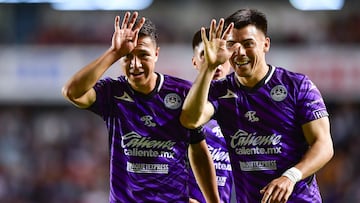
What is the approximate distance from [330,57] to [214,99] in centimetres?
1123

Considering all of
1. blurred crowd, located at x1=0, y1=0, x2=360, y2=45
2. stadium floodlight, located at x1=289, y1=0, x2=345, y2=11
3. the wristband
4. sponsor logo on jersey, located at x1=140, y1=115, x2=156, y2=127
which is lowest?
the wristband

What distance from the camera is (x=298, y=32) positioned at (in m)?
17.3

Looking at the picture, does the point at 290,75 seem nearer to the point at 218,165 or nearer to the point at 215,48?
the point at 215,48

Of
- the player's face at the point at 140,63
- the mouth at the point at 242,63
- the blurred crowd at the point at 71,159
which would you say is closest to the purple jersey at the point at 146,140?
the player's face at the point at 140,63

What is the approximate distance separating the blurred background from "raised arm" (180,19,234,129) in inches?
369

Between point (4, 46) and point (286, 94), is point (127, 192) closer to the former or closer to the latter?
point (286, 94)

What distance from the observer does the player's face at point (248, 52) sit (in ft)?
17.7

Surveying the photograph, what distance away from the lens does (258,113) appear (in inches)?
216

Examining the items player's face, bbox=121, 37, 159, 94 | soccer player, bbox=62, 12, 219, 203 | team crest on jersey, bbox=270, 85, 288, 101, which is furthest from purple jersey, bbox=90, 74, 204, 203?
team crest on jersey, bbox=270, 85, 288, 101

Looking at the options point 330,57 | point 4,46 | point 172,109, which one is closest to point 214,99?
point 172,109

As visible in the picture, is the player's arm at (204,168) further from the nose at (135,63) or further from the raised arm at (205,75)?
the nose at (135,63)

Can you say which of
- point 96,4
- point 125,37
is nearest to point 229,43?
point 125,37

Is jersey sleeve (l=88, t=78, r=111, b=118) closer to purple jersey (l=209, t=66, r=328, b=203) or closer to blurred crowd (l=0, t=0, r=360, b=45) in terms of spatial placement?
purple jersey (l=209, t=66, r=328, b=203)

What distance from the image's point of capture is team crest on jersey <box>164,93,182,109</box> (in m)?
5.63
